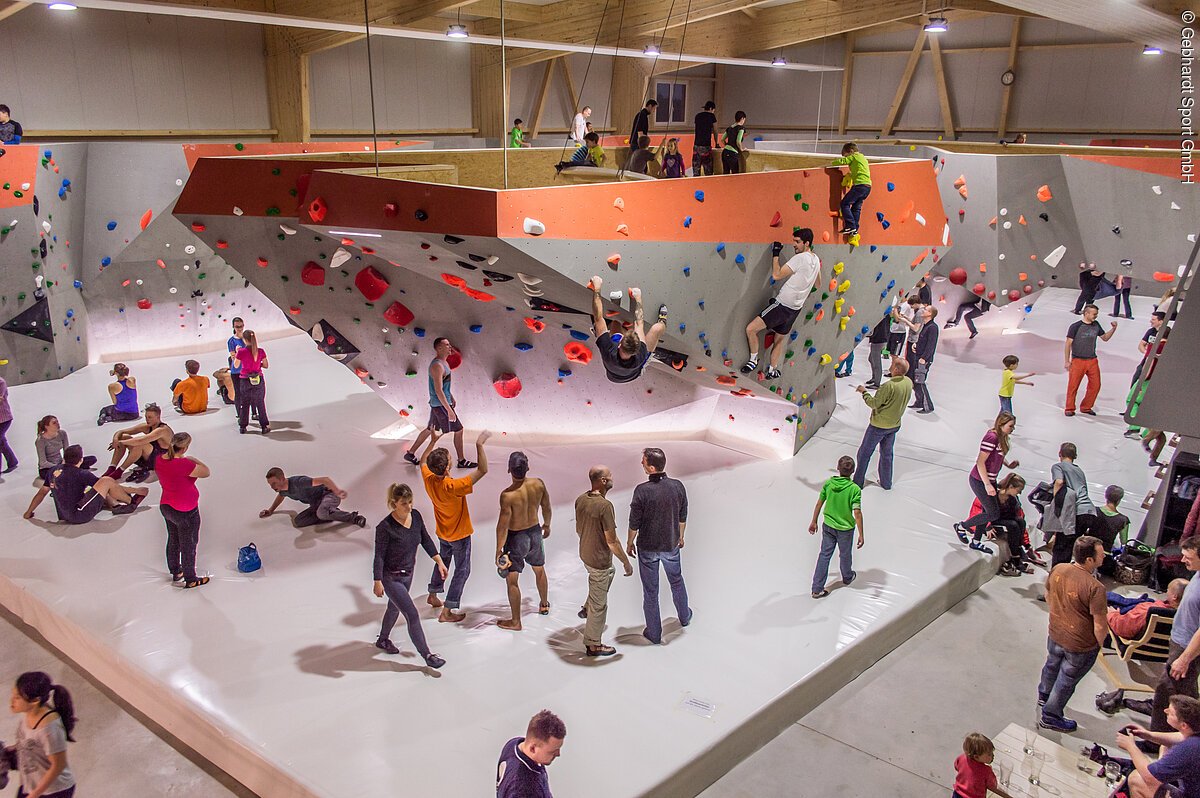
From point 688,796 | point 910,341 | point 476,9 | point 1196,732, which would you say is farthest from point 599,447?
point 476,9

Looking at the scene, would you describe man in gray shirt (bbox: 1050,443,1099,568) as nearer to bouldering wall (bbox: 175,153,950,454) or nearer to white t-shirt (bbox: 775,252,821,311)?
white t-shirt (bbox: 775,252,821,311)

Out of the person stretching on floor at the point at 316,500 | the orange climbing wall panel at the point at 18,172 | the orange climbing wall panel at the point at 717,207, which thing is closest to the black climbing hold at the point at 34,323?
the orange climbing wall panel at the point at 18,172

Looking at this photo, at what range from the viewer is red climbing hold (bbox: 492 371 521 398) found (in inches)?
323

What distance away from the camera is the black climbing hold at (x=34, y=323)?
33.1ft

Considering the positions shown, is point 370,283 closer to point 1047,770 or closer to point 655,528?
point 655,528

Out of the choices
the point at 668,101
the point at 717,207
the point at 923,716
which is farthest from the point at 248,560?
the point at 668,101

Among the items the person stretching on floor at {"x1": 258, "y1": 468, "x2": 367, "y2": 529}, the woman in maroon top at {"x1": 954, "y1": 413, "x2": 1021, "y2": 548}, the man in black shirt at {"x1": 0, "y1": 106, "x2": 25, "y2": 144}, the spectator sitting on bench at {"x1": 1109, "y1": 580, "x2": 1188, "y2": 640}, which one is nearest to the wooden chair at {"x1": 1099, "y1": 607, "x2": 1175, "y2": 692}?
the spectator sitting on bench at {"x1": 1109, "y1": 580, "x2": 1188, "y2": 640}

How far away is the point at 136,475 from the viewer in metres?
7.75

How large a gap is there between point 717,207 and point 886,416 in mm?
2395

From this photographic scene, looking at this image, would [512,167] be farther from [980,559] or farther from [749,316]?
[980,559]

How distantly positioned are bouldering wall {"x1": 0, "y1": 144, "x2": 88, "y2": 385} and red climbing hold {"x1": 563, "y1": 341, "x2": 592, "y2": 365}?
6820 millimetres

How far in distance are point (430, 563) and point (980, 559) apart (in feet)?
13.5

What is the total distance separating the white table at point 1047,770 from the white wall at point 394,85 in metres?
16.4

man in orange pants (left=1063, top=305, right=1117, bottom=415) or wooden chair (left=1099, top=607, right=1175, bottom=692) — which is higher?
man in orange pants (left=1063, top=305, right=1117, bottom=415)
